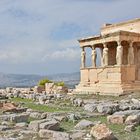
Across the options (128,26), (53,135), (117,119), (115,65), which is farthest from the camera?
(128,26)

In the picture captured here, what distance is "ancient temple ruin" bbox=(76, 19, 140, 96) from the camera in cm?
3092

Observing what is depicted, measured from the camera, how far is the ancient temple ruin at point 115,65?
30922 millimetres

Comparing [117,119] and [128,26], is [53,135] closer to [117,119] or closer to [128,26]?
[117,119]

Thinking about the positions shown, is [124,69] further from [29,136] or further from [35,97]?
[29,136]

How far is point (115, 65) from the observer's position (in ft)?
105

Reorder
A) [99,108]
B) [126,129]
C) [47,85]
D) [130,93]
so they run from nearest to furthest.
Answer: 1. [126,129]
2. [99,108]
3. [130,93]
4. [47,85]

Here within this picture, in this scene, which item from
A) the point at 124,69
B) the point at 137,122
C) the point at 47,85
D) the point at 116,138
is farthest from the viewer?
the point at 47,85

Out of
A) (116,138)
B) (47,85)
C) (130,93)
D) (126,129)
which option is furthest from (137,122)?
(47,85)

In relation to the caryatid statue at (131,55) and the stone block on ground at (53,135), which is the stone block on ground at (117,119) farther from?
the caryatid statue at (131,55)

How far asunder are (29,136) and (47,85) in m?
31.0

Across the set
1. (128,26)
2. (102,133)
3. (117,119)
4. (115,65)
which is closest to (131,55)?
(115,65)

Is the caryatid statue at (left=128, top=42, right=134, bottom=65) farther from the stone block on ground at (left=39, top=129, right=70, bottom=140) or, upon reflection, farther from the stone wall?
the stone block on ground at (left=39, top=129, right=70, bottom=140)

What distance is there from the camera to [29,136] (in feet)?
33.8

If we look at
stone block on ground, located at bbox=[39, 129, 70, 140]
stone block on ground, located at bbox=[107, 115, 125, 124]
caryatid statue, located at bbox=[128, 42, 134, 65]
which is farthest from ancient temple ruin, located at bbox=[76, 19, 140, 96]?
stone block on ground, located at bbox=[39, 129, 70, 140]
